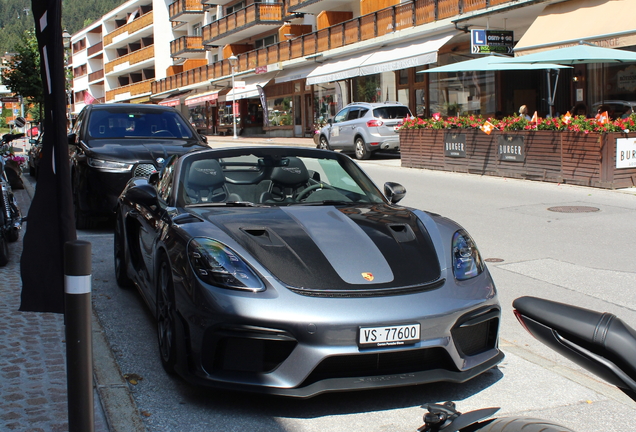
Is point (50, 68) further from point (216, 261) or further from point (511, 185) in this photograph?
point (511, 185)

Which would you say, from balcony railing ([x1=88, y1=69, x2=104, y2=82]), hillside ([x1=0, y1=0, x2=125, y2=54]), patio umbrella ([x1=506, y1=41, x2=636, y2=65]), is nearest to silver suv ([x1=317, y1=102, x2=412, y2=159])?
patio umbrella ([x1=506, y1=41, x2=636, y2=65])

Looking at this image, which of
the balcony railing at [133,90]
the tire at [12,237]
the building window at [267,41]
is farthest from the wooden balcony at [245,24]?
the tire at [12,237]

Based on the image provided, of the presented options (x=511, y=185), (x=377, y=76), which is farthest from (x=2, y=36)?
(x=511, y=185)

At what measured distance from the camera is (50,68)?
3400 millimetres

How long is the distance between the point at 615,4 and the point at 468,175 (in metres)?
6.86

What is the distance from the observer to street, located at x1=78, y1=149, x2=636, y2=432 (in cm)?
369

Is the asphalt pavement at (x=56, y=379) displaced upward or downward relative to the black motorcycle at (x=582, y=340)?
downward

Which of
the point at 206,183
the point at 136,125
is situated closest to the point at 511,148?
the point at 136,125

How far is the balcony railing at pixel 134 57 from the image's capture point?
70875 mm

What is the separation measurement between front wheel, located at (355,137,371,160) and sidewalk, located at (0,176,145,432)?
17.7 meters

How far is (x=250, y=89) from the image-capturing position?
4509 cm

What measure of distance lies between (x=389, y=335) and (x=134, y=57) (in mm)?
75867

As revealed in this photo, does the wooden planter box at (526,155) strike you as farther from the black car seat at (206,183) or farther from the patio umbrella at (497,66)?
the black car seat at (206,183)

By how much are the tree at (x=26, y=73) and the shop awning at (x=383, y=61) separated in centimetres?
1274
